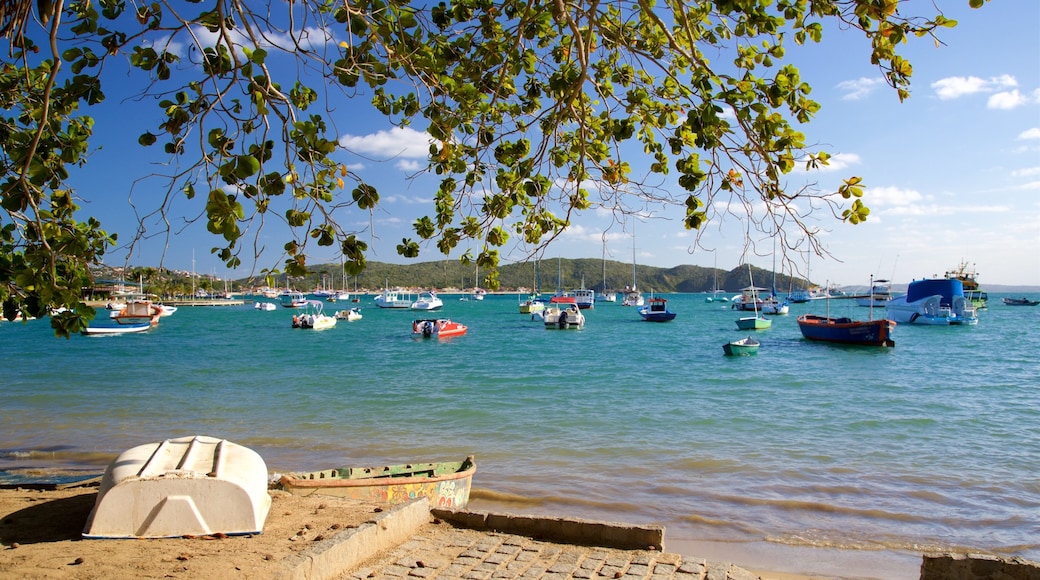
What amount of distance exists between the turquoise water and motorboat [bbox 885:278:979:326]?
69.3ft

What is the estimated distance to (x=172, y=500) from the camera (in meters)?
4.85

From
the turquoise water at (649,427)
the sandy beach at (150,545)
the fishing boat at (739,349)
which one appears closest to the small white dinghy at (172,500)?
the sandy beach at (150,545)

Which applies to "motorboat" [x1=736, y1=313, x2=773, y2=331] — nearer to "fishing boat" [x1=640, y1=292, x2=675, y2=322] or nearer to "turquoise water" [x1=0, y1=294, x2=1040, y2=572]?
"fishing boat" [x1=640, y1=292, x2=675, y2=322]

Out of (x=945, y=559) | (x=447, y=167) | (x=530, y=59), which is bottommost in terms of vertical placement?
(x=945, y=559)

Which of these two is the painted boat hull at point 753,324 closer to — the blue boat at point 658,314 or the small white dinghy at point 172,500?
the blue boat at point 658,314

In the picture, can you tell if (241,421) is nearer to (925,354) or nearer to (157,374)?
(157,374)

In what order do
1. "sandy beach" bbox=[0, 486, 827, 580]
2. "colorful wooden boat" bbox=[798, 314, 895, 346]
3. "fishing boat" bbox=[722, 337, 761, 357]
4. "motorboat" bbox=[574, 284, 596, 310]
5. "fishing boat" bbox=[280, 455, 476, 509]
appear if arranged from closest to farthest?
"sandy beach" bbox=[0, 486, 827, 580]
"fishing boat" bbox=[280, 455, 476, 509]
"fishing boat" bbox=[722, 337, 761, 357]
"colorful wooden boat" bbox=[798, 314, 895, 346]
"motorboat" bbox=[574, 284, 596, 310]

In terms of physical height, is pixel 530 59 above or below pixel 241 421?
above

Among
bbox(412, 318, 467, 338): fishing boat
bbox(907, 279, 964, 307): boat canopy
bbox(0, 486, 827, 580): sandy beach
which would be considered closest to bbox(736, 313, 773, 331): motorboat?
bbox(907, 279, 964, 307): boat canopy

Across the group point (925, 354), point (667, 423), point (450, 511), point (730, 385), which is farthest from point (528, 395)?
point (925, 354)

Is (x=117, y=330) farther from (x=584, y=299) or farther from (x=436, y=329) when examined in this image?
(x=584, y=299)

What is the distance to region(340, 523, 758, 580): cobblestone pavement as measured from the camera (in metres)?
4.80

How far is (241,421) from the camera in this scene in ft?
49.4

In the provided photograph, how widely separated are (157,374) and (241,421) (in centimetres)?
1185
